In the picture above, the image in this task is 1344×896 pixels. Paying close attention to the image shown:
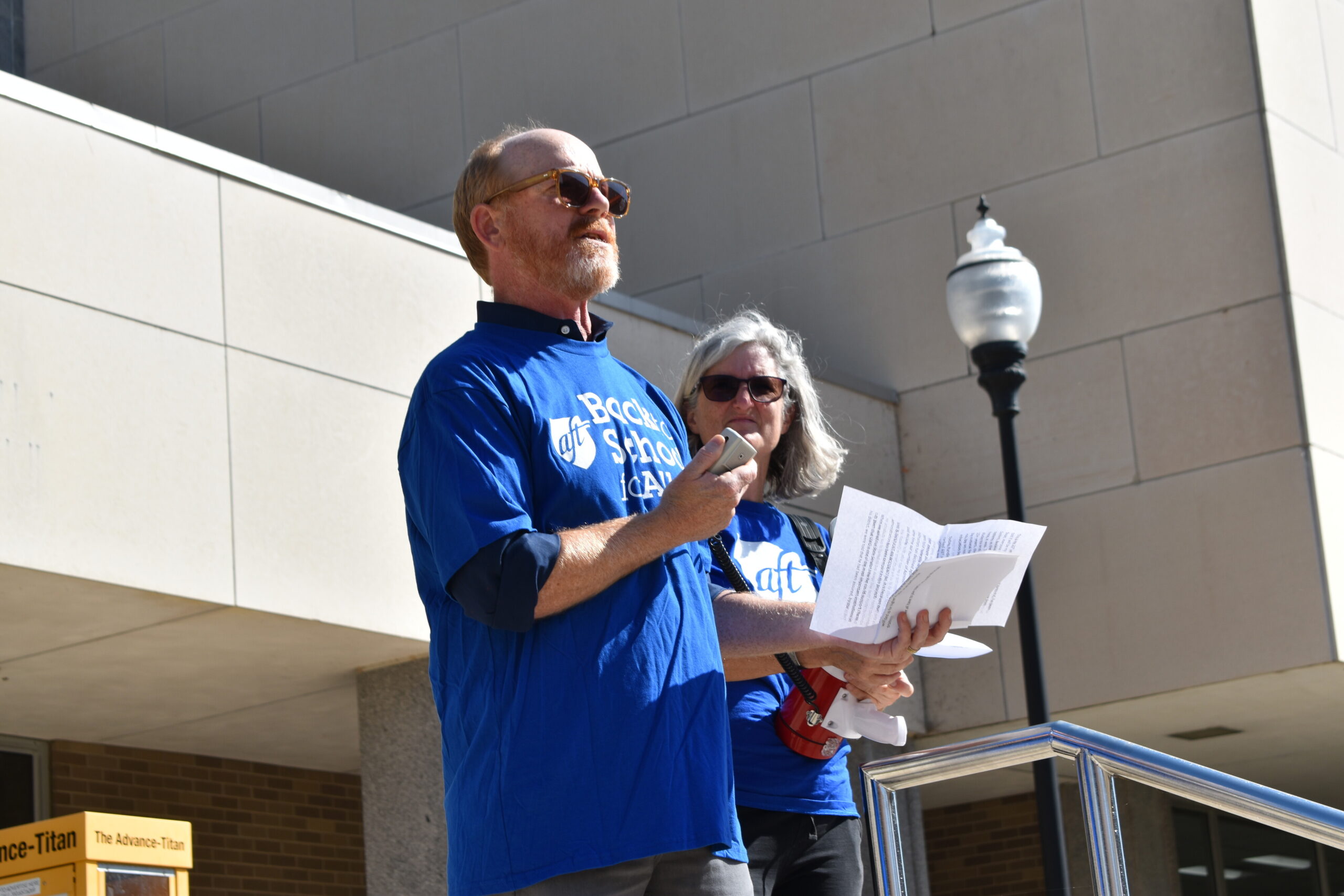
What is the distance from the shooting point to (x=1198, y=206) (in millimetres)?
9281

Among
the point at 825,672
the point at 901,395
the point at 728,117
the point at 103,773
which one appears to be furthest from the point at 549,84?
the point at 825,672

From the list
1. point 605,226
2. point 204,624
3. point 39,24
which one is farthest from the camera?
point 39,24

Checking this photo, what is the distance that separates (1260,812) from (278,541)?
3735mm

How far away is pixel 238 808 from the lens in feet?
29.7

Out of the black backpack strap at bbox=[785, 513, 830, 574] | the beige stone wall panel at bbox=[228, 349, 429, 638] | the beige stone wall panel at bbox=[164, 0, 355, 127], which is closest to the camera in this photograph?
the black backpack strap at bbox=[785, 513, 830, 574]

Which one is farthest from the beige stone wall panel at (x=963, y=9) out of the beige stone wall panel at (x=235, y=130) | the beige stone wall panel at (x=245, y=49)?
the beige stone wall panel at (x=235, y=130)

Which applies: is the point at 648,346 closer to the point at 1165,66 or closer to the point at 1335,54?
the point at 1165,66

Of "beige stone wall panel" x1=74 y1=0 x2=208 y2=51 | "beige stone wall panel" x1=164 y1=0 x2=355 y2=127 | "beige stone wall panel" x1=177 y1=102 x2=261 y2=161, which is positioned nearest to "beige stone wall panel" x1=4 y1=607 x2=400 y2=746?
"beige stone wall panel" x1=177 y1=102 x2=261 y2=161

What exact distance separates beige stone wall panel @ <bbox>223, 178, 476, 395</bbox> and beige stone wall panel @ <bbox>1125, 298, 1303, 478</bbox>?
3.68 metres

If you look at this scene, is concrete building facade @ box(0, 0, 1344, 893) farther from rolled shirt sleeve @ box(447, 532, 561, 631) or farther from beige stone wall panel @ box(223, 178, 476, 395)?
rolled shirt sleeve @ box(447, 532, 561, 631)

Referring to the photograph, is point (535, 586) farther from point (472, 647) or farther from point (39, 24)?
point (39, 24)

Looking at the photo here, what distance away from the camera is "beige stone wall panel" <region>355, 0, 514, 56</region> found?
11.7m

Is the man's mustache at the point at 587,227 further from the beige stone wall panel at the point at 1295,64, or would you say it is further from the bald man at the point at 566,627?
the beige stone wall panel at the point at 1295,64

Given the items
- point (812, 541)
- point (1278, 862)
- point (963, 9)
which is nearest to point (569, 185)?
point (812, 541)
